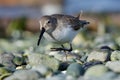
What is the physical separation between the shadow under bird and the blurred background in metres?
2.38

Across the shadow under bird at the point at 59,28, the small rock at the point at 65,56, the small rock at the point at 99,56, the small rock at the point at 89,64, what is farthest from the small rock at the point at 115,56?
the shadow under bird at the point at 59,28

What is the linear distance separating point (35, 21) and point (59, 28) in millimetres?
8693

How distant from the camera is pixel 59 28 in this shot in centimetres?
725

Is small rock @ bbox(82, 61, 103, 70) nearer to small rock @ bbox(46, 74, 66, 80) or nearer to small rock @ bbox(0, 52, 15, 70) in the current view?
small rock @ bbox(46, 74, 66, 80)

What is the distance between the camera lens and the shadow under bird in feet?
23.5

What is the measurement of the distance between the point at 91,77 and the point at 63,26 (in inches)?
93.3

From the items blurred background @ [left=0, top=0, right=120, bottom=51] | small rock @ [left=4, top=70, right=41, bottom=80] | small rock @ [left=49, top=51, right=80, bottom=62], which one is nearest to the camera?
small rock @ [left=4, top=70, right=41, bottom=80]

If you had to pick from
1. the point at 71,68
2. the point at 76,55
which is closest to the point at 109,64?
the point at 71,68

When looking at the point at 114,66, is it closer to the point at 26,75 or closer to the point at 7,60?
the point at 26,75

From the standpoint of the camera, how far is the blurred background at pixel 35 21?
11.9m

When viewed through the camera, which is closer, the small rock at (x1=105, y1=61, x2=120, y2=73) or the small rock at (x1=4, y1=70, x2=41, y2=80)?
the small rock at (x1=4, y1=70, x2=41, y2=80)

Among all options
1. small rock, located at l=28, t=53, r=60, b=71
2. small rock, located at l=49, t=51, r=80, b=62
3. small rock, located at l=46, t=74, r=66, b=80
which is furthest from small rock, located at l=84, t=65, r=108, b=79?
small rock, located at l=49, t=51, r=80, b=62

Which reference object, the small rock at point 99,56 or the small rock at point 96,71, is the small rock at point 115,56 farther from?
the small rock at point 96,71

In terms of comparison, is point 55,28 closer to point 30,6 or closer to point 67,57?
point 67,57
